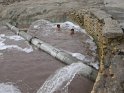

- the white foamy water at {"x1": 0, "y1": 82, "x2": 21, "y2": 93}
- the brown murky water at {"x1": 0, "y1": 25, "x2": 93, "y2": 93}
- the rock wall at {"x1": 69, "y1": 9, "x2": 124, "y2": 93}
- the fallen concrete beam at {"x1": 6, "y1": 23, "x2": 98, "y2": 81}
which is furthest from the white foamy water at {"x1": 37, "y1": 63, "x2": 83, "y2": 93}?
the rock wall at {"x1": 69, "y1": 9, "x2": 124, "y2": 93}

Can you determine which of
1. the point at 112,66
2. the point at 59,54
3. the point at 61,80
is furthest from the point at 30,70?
the point at 112,66

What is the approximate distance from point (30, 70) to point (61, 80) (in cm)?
220

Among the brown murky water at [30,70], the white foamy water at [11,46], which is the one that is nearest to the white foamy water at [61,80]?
the brown murky water at [30,70]

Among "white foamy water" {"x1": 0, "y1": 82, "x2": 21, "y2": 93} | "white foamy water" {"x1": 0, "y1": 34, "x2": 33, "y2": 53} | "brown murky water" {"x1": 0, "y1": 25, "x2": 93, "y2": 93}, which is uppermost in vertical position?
"white foamy water" {"x1": 0, "y1": 82, "x2": 21, "y2": 93}

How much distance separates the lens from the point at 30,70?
A: 32.8 feet

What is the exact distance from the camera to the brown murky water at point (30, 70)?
8.23 m

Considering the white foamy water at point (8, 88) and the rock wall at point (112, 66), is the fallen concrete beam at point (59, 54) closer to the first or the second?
the rock wall at point (112, 66)

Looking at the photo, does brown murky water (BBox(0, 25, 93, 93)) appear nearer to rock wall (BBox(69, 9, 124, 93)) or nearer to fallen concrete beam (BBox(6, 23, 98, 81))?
fallen concrete beam (BBox(6, 23, 98, 81))

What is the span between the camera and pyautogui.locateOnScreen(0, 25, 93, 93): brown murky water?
27.0ft

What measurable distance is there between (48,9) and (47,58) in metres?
8.27

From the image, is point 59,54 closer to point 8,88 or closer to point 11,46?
point 8,88

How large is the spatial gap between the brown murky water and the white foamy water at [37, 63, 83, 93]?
187mm

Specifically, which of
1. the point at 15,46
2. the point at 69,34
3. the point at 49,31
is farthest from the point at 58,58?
the point at 49,31

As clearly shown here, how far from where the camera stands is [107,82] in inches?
186
